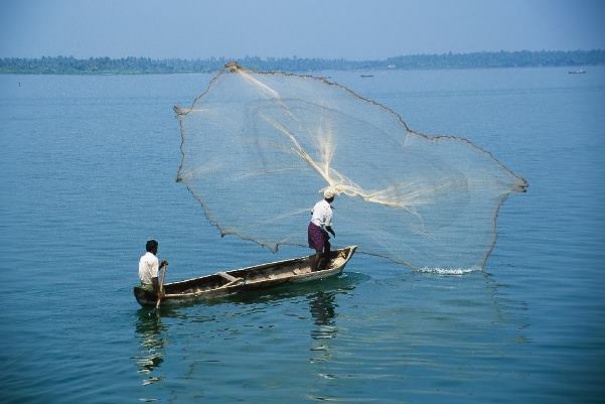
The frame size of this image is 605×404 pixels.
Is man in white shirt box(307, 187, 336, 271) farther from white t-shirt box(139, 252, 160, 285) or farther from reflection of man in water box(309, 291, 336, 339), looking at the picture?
white t-shirt box(139, 252, 160, 285)

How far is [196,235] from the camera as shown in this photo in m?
20.8

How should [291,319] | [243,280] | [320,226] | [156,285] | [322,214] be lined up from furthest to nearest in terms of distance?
1. [320,226]
2. [322,214]
3. [243,280]
4. [291,319]
5. [156,285]

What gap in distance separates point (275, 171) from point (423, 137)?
2.72 meters

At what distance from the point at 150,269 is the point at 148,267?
45 millimetres

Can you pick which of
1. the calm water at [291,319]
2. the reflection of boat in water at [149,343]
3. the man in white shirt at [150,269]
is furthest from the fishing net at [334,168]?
the reflection of boat in water at [149,343]

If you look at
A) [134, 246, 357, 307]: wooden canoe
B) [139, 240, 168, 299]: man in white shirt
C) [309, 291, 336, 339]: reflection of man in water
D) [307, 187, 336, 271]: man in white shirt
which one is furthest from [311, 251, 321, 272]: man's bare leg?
[139, 240, 168, 299]: man in white shirt

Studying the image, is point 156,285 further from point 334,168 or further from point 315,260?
point 334,168

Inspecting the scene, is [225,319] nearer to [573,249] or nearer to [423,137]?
[423,137]

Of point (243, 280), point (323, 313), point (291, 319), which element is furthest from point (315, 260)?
point (291, 319)

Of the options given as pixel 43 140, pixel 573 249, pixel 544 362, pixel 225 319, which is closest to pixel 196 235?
pixel 225 319

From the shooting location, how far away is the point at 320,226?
15.5m

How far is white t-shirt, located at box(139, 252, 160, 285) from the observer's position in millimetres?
13645

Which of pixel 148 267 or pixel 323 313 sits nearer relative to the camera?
pixel 148 267

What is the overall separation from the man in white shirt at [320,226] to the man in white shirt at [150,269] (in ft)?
9.88
